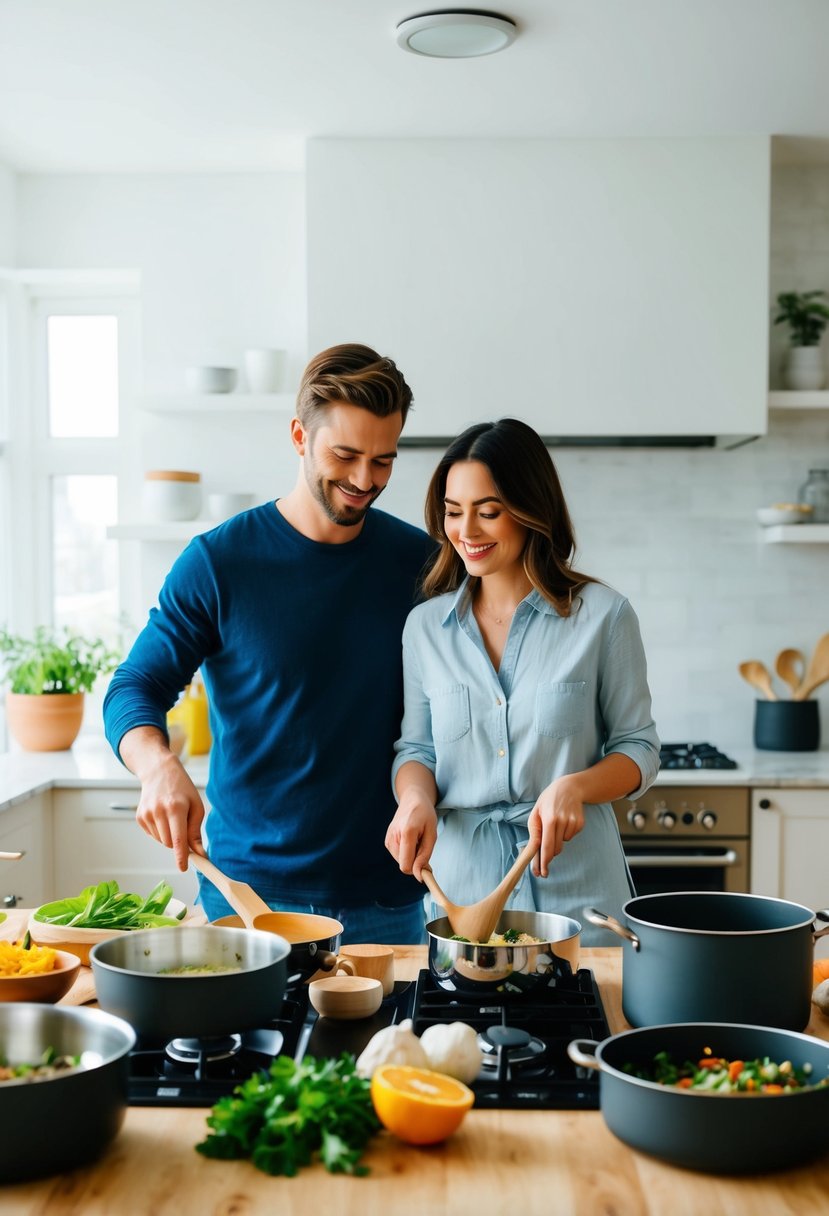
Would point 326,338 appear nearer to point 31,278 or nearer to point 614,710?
point 31,278

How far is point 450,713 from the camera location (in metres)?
1.97

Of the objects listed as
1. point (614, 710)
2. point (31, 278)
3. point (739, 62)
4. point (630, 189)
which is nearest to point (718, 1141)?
point (614, 710)

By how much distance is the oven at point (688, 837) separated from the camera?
3270 millimetres

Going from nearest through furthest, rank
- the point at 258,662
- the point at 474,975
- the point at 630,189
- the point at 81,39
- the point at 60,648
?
the point at 474,975
the point at 258,662
the point at 81,39
the point at 630,189
the point at 60,648

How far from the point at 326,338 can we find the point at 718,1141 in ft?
9.16

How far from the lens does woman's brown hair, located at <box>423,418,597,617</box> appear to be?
6.43 feet

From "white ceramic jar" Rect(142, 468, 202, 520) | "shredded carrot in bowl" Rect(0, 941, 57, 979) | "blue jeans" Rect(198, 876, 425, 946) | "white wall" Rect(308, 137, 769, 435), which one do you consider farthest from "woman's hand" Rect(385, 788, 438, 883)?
"white ceramic jar" Rect(142, 468, 202, 520)

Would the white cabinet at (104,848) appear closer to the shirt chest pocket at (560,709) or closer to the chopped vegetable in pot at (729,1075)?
the shirt chest pocket at (560,709)

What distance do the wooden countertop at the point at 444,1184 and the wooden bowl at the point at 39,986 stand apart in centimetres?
30

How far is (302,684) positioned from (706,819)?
160cm

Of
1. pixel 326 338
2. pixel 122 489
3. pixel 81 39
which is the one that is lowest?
pixel 122 489

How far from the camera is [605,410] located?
350 cm

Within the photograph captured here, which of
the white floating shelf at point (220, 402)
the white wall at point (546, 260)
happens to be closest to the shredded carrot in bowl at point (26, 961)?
the white wall at point (546, 260)

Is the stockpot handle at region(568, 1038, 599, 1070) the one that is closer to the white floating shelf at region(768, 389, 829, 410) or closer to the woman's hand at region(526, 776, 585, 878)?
the woman's hand at region(526, 776, 585, 878)
